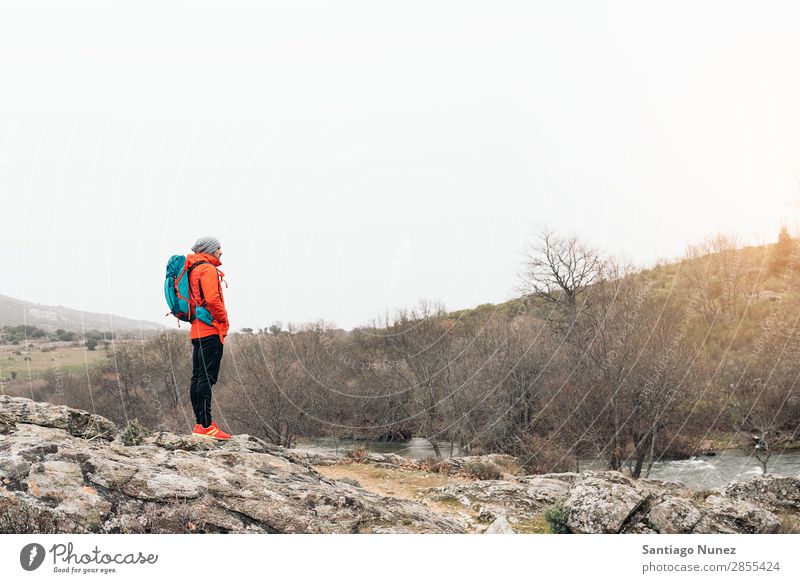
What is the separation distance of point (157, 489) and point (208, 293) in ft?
7.66

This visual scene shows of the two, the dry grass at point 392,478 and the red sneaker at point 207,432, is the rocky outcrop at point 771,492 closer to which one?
the dry grass at point 392,478

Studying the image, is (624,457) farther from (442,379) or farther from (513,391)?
(442,379)

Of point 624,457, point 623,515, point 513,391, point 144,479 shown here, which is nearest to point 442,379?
point 513,391

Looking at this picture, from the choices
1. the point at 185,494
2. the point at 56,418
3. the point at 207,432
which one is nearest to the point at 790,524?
the point at 207,432

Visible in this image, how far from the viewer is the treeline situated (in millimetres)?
26062

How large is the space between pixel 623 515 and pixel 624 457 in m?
17.4

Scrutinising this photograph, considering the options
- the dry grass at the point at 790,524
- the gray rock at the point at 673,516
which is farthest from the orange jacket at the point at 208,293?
the dry grass at the point at 790,524

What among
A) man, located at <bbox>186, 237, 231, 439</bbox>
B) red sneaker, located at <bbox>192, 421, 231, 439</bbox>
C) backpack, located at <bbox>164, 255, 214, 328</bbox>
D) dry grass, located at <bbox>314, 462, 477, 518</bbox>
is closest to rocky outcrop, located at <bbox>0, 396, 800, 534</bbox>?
red sneaker, located at <bbox>192, 421, 231, 439</bbox>

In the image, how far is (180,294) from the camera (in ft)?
23.6

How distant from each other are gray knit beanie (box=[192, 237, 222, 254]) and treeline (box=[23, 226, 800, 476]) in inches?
823

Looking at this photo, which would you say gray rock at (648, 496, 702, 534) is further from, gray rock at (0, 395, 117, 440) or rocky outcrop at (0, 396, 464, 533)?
gray rock at (0, 395, 117, 440)

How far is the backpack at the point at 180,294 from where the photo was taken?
718 cm

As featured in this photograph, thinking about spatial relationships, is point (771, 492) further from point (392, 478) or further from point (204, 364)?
point (204, 364)
